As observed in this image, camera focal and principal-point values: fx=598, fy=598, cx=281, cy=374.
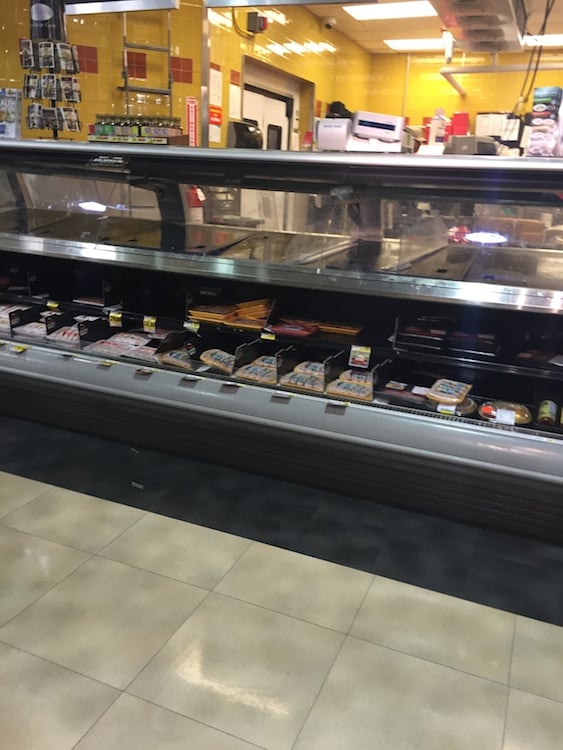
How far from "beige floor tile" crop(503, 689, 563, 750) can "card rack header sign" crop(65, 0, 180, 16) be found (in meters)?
2.42

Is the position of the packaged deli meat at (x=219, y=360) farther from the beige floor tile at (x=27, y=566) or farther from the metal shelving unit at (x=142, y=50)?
the metal shelving unit at (x=142, y=50)

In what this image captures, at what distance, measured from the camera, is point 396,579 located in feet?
7.09

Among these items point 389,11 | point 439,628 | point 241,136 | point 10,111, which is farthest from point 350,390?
point 389,11

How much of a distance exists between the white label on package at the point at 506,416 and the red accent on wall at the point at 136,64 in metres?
4.30

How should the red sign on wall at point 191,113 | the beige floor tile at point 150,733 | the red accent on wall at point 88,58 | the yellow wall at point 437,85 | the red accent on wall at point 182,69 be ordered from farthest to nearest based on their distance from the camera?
the yellow wall at point 437,85 < the red sign on wall at point 191,113 < the red accent on wall at point 182,69 < the red accent on wall at point 88,58 < the beige floor tile at point 150,733

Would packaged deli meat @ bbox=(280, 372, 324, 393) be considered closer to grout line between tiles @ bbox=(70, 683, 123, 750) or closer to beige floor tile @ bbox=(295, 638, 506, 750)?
beige floor tile @ bbox=(295, 638, 506, 750)

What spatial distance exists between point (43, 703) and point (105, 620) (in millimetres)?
338

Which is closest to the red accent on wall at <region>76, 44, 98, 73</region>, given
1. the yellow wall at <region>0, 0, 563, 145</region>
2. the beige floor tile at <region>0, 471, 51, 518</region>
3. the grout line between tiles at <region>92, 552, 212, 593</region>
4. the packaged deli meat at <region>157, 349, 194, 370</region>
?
the yellow wall at <region>0, 0, 563, 145</region>

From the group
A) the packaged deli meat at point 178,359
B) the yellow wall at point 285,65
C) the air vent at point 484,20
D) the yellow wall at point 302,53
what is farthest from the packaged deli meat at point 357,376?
the yellow wall at point 302,53

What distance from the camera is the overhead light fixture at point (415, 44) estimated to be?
8.00 metres

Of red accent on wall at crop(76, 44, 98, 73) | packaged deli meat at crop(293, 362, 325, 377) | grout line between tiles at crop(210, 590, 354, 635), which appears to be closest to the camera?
grout line between tiles at crop(210, 590, 354, 635)

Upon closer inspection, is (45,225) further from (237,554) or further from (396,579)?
(396,579)

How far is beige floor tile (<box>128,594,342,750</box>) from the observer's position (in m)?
1.61

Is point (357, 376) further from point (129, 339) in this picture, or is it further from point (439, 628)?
point (129, 339)
